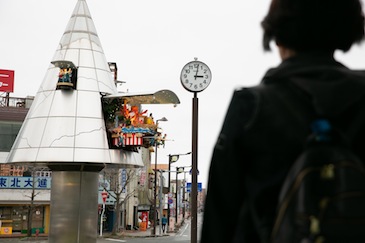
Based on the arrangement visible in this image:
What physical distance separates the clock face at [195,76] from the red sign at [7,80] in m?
30.7

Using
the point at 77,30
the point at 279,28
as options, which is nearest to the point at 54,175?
the point at 77,30

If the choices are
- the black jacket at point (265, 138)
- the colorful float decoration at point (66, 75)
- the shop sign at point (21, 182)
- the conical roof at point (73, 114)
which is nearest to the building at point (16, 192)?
the shop sign at point (21, 182)

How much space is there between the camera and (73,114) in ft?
37.4

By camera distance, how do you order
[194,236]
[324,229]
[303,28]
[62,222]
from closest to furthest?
[324,229] < [303,28] < [62,222] < [194,236]

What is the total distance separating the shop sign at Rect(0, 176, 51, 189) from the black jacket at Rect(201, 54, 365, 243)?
36.4 metres

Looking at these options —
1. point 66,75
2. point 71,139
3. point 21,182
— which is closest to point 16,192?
point 21,182

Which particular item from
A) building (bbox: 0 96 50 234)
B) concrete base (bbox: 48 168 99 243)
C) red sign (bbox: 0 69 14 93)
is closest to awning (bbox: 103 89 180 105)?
concrete base (bbox: 48 168 99 243)

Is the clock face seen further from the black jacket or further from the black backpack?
the black backpack

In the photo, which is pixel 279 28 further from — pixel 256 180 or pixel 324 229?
pixel 324 229

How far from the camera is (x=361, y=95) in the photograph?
1593mm

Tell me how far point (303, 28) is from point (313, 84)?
24cm

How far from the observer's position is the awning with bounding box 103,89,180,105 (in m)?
11.4

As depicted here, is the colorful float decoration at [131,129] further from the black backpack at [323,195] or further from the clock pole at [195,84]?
the black backpack at [323,195]

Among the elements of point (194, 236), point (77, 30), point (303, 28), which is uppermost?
point (77, 30)
